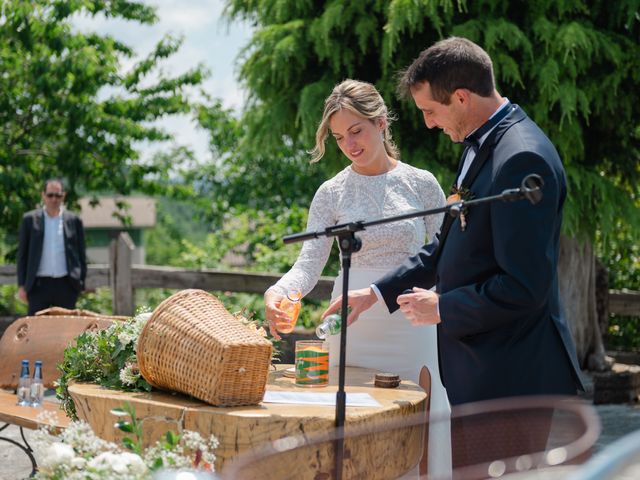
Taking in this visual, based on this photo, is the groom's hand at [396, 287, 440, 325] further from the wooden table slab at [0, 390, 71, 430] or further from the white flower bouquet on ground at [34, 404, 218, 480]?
the wooden table slab at [0, 390, 71, 430]

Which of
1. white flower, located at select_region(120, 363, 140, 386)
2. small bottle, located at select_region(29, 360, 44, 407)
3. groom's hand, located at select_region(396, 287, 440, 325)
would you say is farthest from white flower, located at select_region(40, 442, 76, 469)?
small bottle, located at select_region(29, 360, 44, 407)

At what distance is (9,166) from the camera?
12.7 meters

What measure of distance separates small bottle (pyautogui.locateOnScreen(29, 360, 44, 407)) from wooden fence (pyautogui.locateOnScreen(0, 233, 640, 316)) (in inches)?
169

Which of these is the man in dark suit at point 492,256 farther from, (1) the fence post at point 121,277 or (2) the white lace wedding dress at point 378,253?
(1) the fence post at point 121,277

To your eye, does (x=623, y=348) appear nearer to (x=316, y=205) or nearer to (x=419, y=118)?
(x=419, y=118)

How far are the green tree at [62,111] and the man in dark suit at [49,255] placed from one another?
3143 mm

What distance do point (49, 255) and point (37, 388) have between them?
4.21 meters

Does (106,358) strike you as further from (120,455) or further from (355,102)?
(355,102)

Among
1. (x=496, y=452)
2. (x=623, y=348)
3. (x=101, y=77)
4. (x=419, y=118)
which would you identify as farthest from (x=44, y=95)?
(x=496, y=452)

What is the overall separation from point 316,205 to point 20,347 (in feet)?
7.70

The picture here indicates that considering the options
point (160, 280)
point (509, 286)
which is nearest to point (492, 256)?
point (509, 286)

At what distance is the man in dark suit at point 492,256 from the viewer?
8.96 ft

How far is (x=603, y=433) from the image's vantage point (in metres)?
7.22

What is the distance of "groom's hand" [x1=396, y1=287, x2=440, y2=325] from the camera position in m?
2.95
